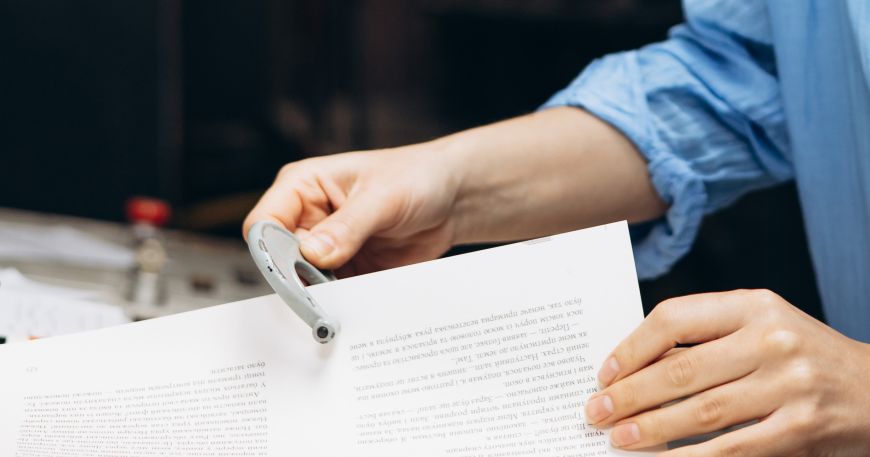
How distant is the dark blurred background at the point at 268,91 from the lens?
1.86 m

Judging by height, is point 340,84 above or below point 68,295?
above

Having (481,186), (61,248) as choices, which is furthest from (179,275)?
(481,186)

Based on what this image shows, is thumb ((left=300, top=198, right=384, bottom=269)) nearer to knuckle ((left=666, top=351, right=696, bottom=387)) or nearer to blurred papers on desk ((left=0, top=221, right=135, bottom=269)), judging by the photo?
knuckle ((left=666, top=351, right=696, bottom=387))

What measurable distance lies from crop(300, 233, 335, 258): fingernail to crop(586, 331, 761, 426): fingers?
0.75 feet

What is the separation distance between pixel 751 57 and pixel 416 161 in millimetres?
332

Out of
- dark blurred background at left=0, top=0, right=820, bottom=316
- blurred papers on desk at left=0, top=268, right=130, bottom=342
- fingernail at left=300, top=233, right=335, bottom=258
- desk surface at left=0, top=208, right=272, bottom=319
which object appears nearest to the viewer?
fingernail at left=300, top=233, right=335, bottom=258

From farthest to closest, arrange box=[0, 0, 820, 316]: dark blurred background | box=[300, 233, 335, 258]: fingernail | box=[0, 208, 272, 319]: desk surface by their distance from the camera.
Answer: box=[0, 0, 820, 316]: dark blurred background, box=[0, 208, 272, 319]: desk surface, box=[300, 233, 335, 258]: fingernail

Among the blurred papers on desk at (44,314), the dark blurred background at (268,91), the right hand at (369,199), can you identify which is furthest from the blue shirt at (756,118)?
the dark blurred background at (268,91)

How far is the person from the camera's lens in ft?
2.14

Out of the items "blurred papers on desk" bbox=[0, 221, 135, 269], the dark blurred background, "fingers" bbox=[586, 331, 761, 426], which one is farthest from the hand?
the dark blurred background

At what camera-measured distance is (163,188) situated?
7.34ft

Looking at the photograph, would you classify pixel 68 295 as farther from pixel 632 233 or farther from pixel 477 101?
pixel 477 101

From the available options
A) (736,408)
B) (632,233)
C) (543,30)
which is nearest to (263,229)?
(736,408)

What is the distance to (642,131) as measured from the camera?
723mm
